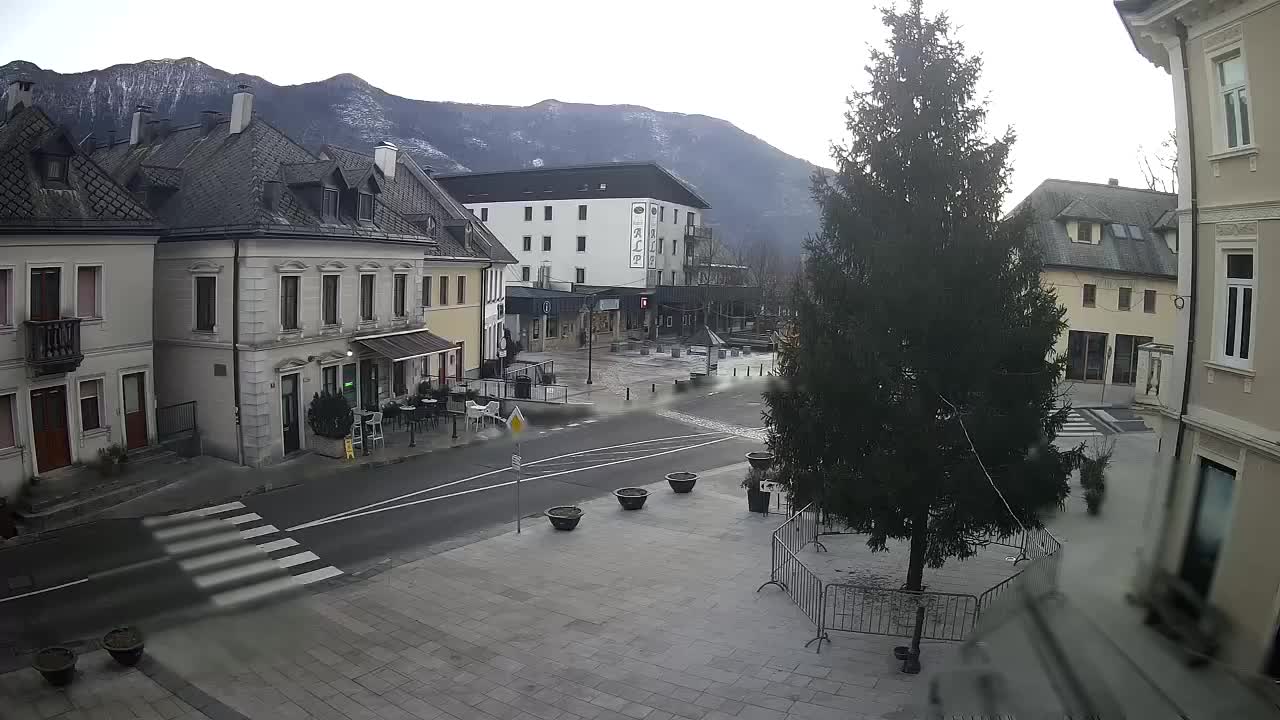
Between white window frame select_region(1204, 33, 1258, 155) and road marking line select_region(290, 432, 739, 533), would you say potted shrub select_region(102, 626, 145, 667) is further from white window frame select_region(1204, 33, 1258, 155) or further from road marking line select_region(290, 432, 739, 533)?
white window frame select_region(1204, 33, 1258, 155)

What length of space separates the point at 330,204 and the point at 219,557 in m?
14.2

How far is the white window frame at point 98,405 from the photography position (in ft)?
68.7

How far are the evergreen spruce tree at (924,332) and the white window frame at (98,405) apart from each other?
18521 millimetres

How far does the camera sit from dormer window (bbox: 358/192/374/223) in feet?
93.4

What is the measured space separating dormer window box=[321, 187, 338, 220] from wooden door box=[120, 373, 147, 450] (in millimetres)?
7541

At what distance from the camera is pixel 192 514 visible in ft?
64.1

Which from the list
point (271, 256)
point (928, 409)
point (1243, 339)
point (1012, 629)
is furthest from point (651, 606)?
point (271, 256)

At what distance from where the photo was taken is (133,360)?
22.6 m

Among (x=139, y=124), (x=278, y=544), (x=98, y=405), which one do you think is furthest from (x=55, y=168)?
(x=139, y=124)

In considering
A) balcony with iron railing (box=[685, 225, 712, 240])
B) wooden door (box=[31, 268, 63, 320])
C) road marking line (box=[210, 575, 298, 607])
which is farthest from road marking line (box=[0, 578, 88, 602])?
balcony with iron railing (box=[685, 225, 712, 240])

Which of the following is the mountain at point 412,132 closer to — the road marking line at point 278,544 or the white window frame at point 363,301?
the white window frame at point 363,301

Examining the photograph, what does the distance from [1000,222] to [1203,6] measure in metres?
3.44

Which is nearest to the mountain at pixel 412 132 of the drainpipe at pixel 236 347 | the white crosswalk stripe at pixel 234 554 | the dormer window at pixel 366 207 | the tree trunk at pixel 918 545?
the dormer window at pixel 366 207

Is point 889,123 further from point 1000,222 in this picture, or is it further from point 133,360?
point 133,360
